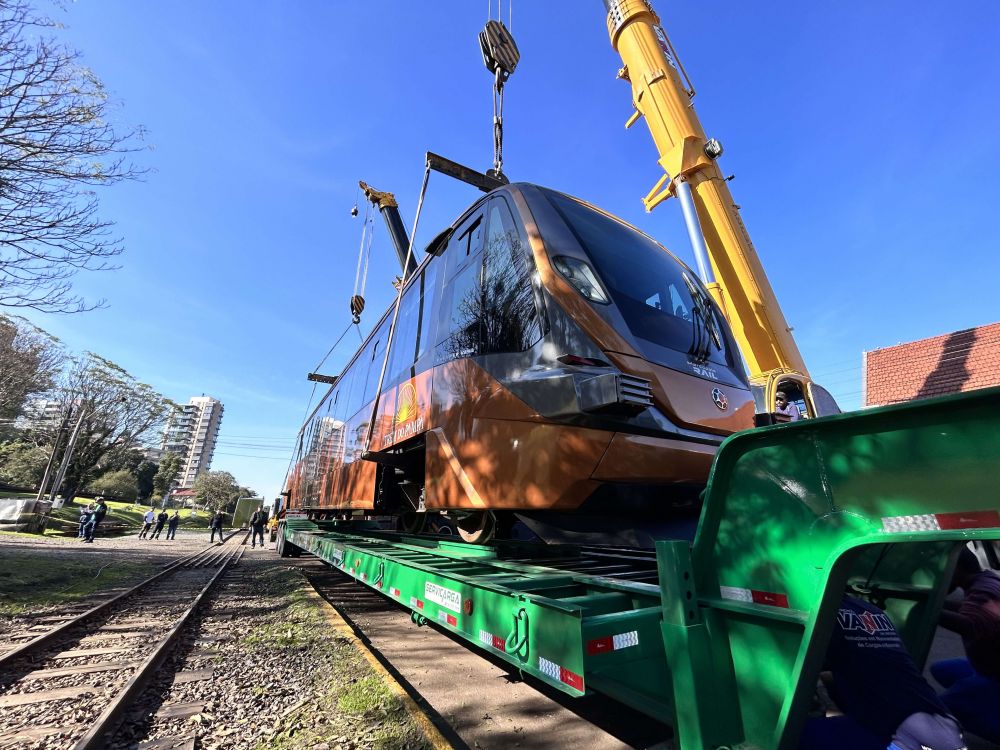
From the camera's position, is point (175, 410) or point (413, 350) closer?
point (413, 350)

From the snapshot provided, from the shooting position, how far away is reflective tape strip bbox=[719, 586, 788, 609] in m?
1.46

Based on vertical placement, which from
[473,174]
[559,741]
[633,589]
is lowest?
[559,741]

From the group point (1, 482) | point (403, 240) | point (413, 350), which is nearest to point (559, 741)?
point (413, 350)

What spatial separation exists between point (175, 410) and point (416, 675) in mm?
44275

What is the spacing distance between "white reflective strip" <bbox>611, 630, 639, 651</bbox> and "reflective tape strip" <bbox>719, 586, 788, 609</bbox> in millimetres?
333

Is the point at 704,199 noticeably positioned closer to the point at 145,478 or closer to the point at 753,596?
the point at 753,596

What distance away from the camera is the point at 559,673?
→ 1.75 metres

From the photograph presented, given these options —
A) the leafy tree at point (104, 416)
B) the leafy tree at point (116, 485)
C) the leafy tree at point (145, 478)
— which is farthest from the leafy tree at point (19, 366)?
the leafy tree at point (145, 478)

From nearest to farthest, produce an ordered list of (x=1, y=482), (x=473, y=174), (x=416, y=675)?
(x=416, y=675) → (x=473, y=174) → (x=1, y=482)

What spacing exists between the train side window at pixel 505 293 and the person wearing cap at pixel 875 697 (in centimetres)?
218

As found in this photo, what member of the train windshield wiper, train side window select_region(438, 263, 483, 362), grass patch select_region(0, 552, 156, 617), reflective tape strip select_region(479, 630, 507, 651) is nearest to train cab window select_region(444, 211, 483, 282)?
train side window select_region(438, 263, 483, 362)

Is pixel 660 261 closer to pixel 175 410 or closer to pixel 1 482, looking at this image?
pixel 175 410

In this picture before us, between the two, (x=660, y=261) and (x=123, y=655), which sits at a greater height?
(x=660, y=261)

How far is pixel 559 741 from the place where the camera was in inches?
111
